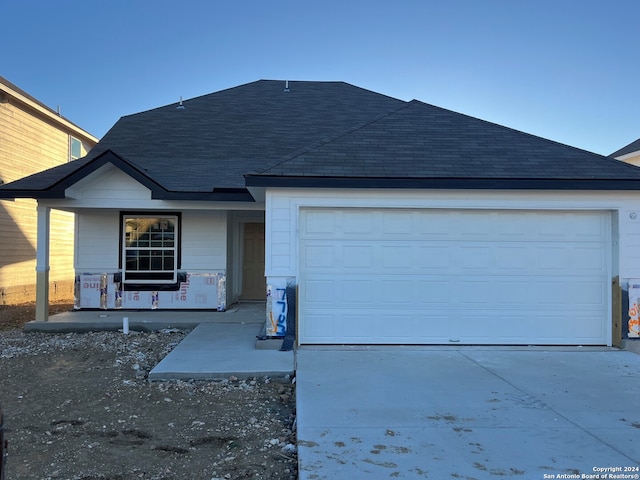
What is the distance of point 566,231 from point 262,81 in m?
11.5

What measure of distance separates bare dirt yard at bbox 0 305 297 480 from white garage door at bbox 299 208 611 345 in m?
2.05

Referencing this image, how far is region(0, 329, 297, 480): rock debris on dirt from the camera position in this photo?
156 inches

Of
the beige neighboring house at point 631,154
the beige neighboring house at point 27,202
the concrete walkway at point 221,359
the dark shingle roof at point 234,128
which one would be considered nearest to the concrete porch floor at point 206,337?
the concrete walkway at point 221,359

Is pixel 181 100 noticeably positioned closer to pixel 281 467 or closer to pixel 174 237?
pixel 174 237

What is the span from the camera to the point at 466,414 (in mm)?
4777

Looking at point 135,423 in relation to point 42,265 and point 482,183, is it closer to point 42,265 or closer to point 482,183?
point 482,183

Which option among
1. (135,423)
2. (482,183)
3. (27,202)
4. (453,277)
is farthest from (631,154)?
(27,202)

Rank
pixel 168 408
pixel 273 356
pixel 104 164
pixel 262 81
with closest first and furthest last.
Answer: pixel 168 408, pixel 273 356, pixel 104 164, pixel 262 81

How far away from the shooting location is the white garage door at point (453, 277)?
775 centimetres

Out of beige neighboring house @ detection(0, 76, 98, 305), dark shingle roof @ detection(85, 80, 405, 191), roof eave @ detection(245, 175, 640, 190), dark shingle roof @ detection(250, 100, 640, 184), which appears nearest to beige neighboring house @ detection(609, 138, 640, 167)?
dark shingle roof @ detection(85, 80, 405, 191)

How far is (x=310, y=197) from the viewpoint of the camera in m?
7.61

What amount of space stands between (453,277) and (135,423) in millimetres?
5223

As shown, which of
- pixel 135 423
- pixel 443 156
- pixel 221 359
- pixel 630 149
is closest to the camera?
pixel 135 423

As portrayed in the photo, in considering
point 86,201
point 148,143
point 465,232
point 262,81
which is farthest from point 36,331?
point 262,81
